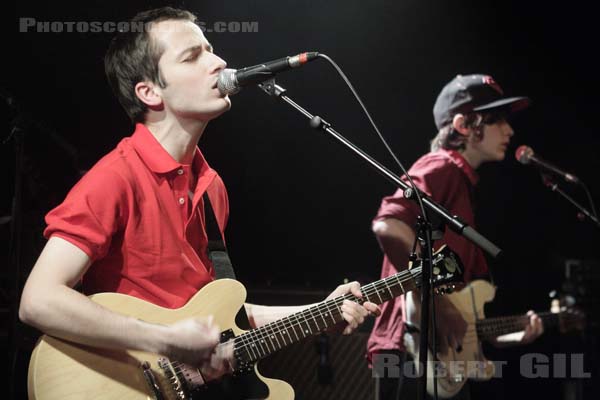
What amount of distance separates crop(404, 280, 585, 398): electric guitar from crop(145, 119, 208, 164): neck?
1.51m

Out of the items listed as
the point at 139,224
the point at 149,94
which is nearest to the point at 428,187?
the point at 149,94

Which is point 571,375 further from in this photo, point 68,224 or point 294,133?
point 68,224

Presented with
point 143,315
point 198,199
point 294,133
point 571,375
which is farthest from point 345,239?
point 143,315

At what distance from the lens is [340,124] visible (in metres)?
4.85

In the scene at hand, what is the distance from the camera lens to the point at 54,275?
209cm

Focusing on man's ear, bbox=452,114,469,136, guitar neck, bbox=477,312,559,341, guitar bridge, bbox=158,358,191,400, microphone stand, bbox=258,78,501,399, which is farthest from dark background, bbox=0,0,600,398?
microphone stand, bbox=258,78,501,399

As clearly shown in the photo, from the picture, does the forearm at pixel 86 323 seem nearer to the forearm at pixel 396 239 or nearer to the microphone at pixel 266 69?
the microphone at pixel 266 69

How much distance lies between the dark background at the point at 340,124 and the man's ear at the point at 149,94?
38.1 inches

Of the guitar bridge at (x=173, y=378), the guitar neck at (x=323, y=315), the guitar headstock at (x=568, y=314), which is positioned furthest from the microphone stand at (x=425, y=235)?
the guitar headstock at (x=568, y=314)

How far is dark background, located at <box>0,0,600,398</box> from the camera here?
3.65 metres

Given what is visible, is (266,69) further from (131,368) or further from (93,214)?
(131,368)

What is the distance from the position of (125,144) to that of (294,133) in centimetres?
232

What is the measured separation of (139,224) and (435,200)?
1.77 metres

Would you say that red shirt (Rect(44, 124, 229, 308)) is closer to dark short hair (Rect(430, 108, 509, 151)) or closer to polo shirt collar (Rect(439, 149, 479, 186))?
polo shirt collar (Rect(439, 149, 479, 186))
